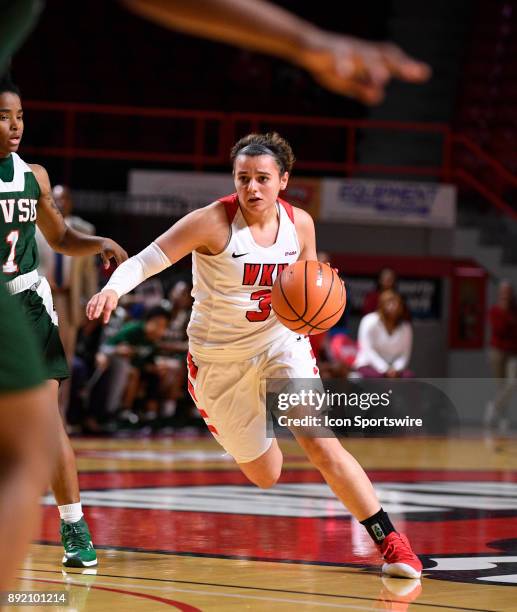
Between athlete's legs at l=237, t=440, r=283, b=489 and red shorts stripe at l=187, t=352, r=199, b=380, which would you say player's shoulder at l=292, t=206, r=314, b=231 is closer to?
red shorts stripe at l=187, t=352, r=199, b=380

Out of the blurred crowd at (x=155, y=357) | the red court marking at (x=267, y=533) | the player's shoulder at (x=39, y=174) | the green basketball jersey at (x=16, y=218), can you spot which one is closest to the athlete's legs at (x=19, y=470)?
the green basketball jersey at (x=16, y=218)

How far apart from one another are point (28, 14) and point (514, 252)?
52.8ft

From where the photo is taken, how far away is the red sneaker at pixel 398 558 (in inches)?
196

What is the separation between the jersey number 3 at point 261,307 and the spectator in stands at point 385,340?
826 cm

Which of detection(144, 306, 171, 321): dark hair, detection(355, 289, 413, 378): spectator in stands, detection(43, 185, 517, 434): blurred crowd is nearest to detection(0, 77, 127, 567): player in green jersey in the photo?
detection(43, 185, 517, 434): blurred crowd

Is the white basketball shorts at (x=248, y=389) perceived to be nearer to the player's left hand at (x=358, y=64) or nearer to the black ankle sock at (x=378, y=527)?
the black ankle sock at (x=378, y=527)

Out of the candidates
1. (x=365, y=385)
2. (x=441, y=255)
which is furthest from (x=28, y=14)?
(x=441, y=255)

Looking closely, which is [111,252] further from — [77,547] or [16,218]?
[77,547]

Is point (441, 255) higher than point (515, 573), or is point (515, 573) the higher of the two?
point (441, 255)

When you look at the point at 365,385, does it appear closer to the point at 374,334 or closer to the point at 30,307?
the point at 374,334

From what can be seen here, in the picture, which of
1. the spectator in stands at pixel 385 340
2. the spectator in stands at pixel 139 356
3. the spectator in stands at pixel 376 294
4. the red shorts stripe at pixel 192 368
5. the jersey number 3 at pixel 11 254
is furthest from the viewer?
the spectator in stands at pixel 376 294

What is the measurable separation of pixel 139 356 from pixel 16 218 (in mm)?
8176

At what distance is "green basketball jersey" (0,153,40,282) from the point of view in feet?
16.6

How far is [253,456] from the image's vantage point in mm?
5441
